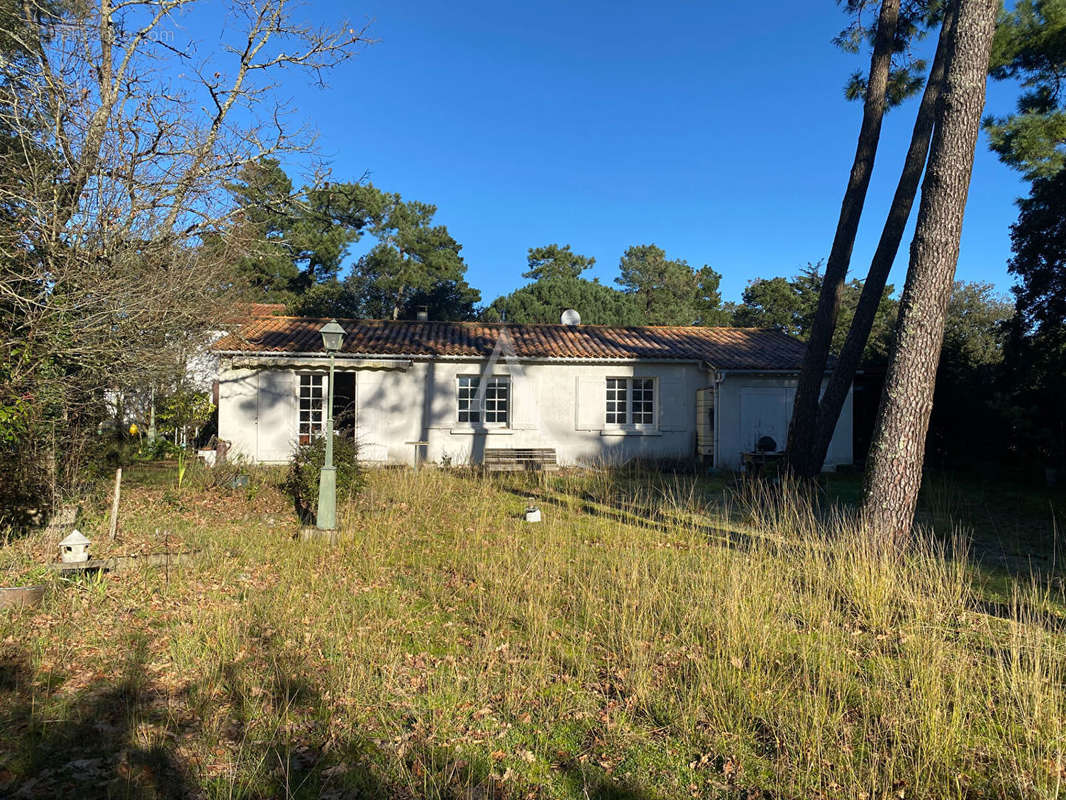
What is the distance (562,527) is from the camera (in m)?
8.37

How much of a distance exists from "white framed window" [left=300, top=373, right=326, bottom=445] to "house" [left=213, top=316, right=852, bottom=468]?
0.09ft

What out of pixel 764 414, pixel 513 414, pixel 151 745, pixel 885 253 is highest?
pixel 885 253

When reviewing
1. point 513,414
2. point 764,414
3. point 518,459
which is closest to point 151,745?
point 518,459

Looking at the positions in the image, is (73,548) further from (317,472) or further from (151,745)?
(317,472)

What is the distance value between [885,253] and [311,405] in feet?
42.5

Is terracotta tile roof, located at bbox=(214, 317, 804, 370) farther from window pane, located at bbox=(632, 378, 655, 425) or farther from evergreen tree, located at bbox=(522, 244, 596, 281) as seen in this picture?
evergreen tree, located at bbox=(522, 244, 596, 281)

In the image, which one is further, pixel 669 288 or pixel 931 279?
pixel 669 288

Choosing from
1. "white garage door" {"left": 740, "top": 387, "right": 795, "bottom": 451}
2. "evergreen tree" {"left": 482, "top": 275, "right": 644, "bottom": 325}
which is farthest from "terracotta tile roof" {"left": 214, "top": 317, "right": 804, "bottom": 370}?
"evergreen tree" {"left": 482, "top": 275, "right": 644, "bottom": 325}

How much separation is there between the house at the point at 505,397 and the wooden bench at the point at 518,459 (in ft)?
1.37

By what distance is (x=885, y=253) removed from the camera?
452 inches

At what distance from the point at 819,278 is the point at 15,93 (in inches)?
1527

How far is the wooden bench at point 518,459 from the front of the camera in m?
14.6

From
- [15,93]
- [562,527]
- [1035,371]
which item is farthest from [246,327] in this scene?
[1035,371]

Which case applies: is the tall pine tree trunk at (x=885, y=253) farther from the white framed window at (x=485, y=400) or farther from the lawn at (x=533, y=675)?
the white framed window at (x=485, y=400)
